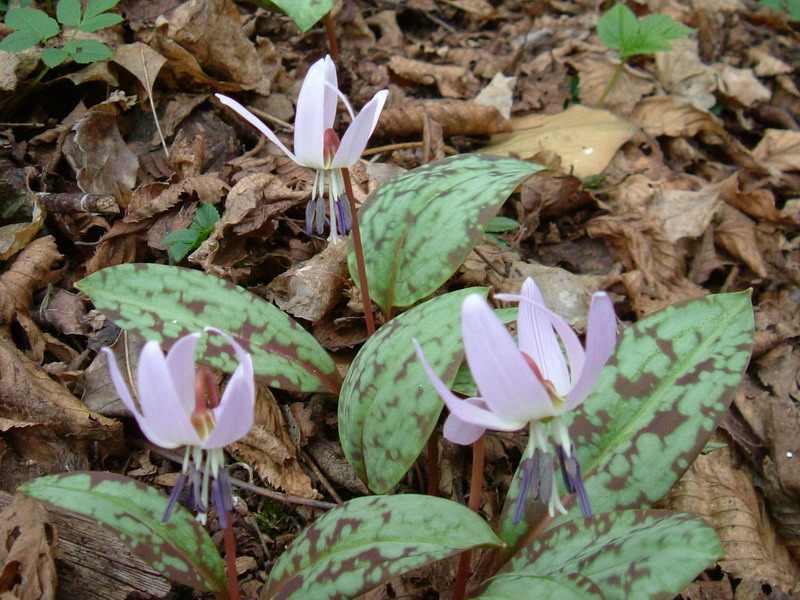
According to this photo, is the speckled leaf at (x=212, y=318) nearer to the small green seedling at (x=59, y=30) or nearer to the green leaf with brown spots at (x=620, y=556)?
the green leaf with brown spots at (x=620, y=556)

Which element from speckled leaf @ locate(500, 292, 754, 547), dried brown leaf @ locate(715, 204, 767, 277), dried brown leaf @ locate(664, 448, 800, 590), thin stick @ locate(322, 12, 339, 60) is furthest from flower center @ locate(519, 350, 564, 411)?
thin stick @ locate(322, 12, 339, 60)

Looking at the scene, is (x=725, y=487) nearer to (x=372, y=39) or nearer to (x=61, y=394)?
(x=61, y=394)

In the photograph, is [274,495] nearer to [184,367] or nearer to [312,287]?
[312,287]

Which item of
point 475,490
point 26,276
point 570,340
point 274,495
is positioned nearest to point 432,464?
point 475,490

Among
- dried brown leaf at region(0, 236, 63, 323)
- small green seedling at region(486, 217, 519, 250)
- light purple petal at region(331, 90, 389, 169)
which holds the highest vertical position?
light purple petal at region(331, 90, 389, 169)

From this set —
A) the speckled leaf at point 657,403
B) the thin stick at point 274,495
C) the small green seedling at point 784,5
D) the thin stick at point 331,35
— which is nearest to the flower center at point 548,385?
the speckled leaf at point 657,403

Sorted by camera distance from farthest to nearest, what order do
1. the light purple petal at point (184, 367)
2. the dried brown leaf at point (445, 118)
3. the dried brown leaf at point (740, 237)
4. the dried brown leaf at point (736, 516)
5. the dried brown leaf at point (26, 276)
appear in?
the dried brown leaf at point (445, 118)
the dried brown leaf at point (740, 237)
the dried brown leaf at point (26, 276)
the dried brown leaf at point (736, 516)
the light purple petal at point (184, 367)

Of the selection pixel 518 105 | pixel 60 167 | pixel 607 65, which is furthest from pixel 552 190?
pixel 60 167

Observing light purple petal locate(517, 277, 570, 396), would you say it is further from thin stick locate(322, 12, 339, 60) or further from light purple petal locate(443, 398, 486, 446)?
thin stick locate(322, 12, 339, 60)

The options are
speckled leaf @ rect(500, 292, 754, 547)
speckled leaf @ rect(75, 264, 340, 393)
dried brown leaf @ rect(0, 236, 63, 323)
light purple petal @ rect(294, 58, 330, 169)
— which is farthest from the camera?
dried brown leaf @ rect(0, 236, 63, 323)
